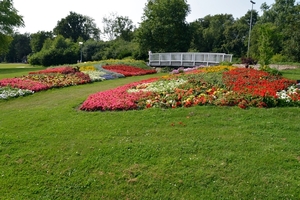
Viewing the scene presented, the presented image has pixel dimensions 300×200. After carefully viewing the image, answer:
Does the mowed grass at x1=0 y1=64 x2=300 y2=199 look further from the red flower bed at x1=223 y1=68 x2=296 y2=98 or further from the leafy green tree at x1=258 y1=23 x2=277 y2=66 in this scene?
the leafy green tree at x1=258 y1=23 x2=277 y2=66

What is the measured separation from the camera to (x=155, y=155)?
4.98 meters

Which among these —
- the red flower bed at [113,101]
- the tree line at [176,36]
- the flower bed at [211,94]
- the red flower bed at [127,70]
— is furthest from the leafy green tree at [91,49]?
the red flower bed at [113,101]

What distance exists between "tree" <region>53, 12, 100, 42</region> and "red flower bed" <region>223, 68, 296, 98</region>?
203 feet

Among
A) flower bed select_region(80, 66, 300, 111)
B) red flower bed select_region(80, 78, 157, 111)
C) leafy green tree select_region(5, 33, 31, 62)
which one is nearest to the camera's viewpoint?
flower bed select_region(80, 66, 300, 111)

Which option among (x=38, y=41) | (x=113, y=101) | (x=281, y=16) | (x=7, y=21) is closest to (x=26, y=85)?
(x=113, y=101)

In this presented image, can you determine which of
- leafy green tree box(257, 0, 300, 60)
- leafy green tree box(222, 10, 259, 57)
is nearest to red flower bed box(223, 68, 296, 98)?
leafy green tree box(257, 0, 300, 60)

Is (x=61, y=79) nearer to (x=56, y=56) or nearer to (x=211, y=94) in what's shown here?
(x=211, y=94)

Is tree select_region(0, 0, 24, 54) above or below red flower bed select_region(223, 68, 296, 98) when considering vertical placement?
above

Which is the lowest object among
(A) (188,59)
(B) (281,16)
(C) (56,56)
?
(A) (188,59)

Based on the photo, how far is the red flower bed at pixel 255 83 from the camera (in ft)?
25.8

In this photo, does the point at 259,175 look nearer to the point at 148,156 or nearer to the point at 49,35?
the point at 148,156

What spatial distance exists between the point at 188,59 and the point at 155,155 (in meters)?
18.1

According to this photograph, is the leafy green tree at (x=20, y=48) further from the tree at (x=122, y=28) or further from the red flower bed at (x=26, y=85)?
the red flower bed at (x=26, y=85)

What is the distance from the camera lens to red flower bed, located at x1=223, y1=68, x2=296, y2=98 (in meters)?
7.86
